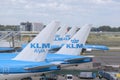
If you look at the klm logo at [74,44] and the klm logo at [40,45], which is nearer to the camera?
the klm logo at [40,45]

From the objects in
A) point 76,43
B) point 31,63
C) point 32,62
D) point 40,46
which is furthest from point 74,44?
point 31,63

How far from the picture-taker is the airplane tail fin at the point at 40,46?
31812 millimetres

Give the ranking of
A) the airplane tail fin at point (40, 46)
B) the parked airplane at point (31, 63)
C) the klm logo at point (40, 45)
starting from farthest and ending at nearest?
1. the klm logo at point (40, 45)
2. the airplane tail fin at point (40, 46)
3. the parked airplane at point (31, 63)

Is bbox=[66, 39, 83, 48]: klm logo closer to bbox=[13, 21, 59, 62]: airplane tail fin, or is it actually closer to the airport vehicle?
the airport vehicle

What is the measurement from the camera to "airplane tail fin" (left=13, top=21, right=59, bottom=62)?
3181 cm

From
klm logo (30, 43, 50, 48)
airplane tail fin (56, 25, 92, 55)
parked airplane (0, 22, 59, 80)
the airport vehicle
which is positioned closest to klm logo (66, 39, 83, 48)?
airplane tail fin (56, 25, 92, 55)

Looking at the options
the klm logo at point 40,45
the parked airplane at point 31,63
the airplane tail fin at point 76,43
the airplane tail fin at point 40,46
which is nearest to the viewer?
the parked airplane at point 31,63

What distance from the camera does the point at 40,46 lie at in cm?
3200

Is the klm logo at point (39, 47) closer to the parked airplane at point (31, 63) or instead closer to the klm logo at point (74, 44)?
the parked airplane at point (31, 63)

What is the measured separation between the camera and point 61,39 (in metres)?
70.8

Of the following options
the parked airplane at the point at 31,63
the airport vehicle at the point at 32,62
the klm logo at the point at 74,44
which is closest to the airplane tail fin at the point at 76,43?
the klm logo at the point at 74,44

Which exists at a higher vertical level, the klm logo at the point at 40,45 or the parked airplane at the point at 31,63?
the klm logo at the point at 40,45

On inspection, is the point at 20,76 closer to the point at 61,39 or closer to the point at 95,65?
the point at 95,65

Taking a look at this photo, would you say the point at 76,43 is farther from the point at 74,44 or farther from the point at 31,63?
the point at 31,63
